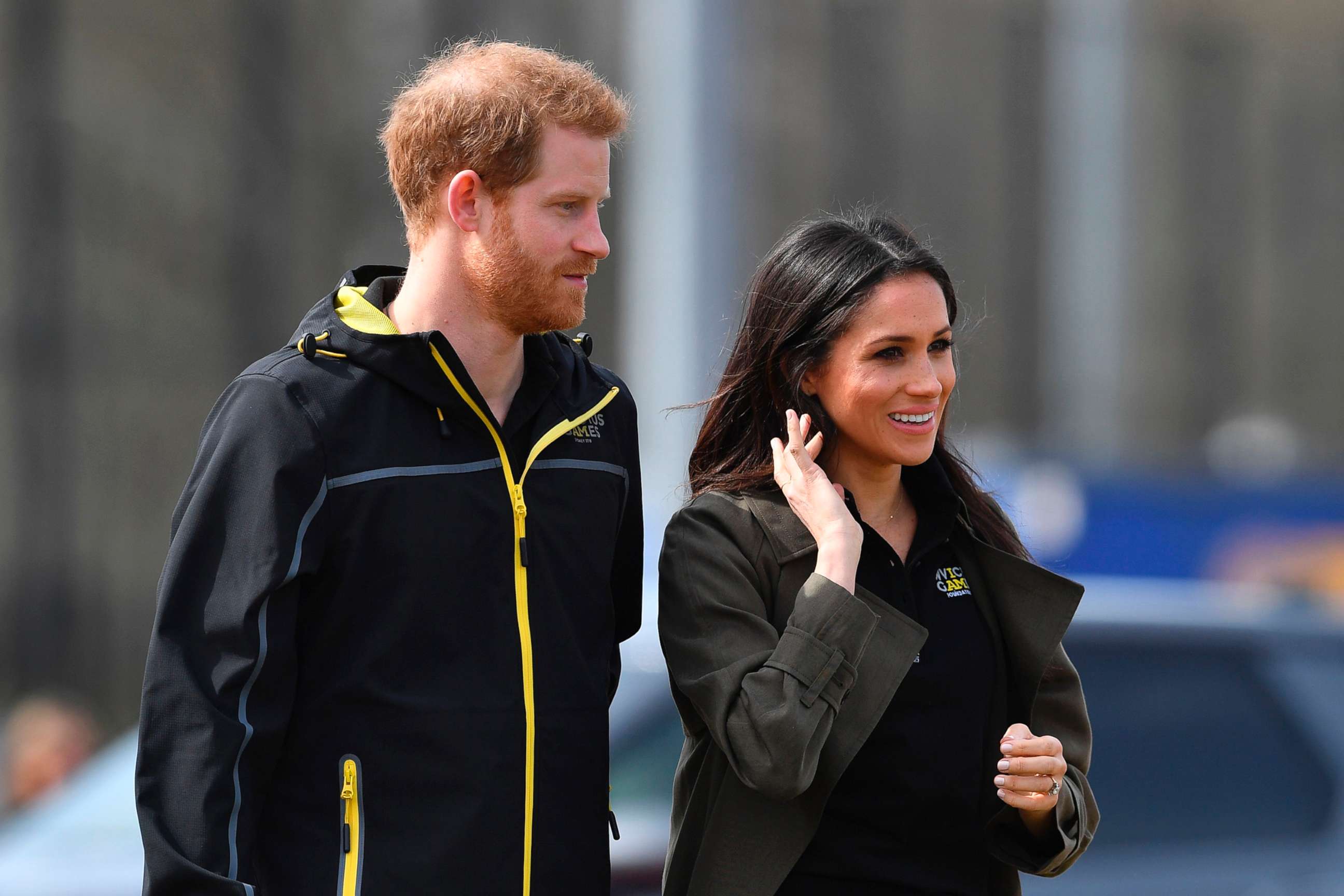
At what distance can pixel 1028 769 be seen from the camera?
246 centimetres

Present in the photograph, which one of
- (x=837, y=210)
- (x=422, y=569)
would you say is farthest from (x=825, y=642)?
(x=837, y=210)

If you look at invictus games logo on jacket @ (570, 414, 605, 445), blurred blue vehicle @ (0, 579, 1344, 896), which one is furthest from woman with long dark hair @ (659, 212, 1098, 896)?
blurred blue vehicle @ (0, 579, 1344, 896)

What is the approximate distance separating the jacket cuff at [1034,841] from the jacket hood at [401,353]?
2.99ft

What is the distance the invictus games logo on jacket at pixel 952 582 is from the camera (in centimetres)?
270

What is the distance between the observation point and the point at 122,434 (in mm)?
12352

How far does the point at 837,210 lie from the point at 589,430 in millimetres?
814

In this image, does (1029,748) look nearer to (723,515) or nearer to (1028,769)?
(1028,769)

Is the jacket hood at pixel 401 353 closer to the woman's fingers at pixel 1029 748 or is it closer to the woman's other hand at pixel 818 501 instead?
the woman's other hand at pixel 818 501

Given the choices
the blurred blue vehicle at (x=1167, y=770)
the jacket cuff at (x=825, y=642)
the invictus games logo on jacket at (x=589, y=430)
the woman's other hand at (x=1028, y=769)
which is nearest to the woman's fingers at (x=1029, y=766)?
the woman's other hand at (x=1028, y=769)

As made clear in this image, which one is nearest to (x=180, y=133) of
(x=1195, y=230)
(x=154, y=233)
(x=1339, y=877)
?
(x=154, y=233)

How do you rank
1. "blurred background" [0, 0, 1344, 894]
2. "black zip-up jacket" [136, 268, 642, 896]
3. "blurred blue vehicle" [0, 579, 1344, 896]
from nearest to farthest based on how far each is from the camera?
"black zip-up jacket" [136, 268, 642, 896], "blurred blue vehicle" [0, 579, 1344, 896], "blurred background" [0, 0, 1344, 894]

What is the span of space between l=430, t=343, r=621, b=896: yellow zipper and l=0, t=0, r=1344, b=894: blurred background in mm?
677

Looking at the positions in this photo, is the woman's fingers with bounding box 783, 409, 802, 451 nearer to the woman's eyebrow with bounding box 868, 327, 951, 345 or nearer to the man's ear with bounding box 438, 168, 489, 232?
the woman's eyebrow with bounding box 868, 327, 951, 345

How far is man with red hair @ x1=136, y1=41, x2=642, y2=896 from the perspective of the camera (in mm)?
2338
